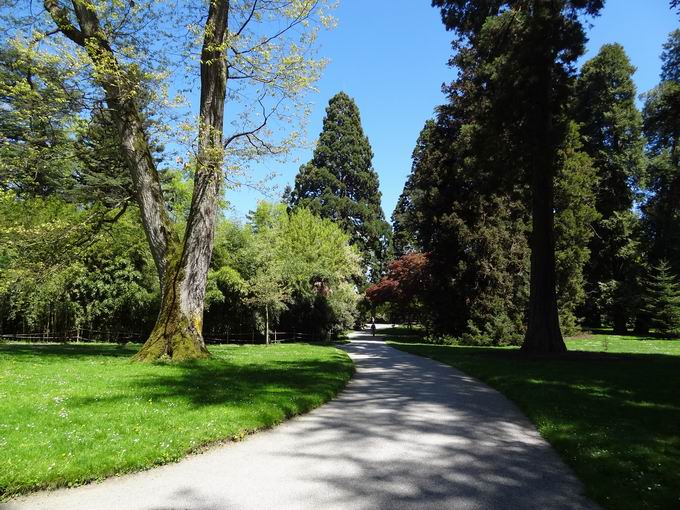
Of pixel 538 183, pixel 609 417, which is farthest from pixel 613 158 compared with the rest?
pixel 609 417

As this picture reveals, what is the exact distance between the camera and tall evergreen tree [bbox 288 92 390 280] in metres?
53.1

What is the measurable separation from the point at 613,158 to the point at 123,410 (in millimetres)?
43342

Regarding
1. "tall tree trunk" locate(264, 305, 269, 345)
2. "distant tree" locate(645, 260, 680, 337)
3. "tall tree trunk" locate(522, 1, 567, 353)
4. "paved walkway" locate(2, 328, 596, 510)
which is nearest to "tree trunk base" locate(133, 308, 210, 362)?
"paved walkway" locate(2, 328, 596, 510)

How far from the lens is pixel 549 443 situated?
6023mm

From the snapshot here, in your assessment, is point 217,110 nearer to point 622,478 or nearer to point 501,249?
point 622,478

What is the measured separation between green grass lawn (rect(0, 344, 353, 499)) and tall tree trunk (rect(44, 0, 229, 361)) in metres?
1.32

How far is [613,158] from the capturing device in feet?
129

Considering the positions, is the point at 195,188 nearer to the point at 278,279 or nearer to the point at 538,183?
the point at 538,183

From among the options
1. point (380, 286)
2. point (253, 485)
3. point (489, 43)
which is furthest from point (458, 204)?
point (253, 485)

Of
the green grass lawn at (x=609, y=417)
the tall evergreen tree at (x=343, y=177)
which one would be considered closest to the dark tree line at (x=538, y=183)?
the green grass lawn at (x=609, y=417)

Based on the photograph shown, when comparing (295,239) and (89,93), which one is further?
(295,239)

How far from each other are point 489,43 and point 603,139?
29.0m

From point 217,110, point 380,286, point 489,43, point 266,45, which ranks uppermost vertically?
point 489,43

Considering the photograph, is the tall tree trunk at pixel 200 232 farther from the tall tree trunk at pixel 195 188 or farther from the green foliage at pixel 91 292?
the green foliage at pixel 91 292
